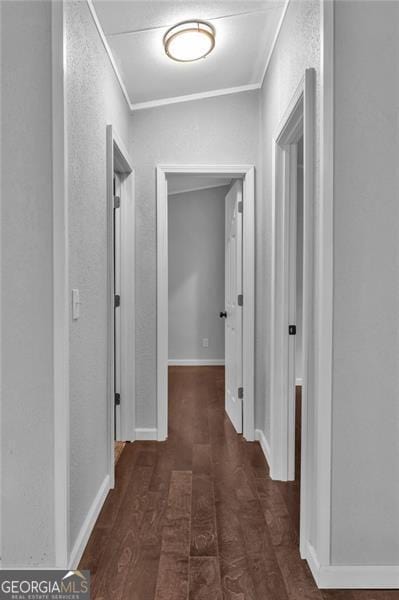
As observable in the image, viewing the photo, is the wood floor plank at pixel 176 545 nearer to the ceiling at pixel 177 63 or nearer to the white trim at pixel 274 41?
the ceiling at pixel 177 63

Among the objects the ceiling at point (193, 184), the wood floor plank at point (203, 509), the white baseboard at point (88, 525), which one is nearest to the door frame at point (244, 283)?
the wood floor plank at point (203, 509)

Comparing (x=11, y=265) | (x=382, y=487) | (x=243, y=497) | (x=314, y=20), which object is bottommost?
(x=243, y=497)

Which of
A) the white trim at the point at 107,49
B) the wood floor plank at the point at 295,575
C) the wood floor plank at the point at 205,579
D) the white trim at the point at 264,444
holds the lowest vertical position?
the wood floor plank at the point at 295,575

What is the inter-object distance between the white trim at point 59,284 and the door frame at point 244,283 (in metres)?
1.63

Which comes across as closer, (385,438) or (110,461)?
(385,438)

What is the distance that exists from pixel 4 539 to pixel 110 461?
0.88 meters

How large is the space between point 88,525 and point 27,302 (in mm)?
1081

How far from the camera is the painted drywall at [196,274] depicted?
263 inches

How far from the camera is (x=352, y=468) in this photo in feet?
5.56

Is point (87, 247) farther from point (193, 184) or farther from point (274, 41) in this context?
point (193, 184)

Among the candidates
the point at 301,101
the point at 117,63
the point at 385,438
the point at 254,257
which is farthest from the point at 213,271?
the point at 385,438

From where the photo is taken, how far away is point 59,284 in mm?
1669

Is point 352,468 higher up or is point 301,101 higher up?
point 301,101

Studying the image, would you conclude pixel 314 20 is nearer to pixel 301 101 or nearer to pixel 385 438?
pixel 301 101
